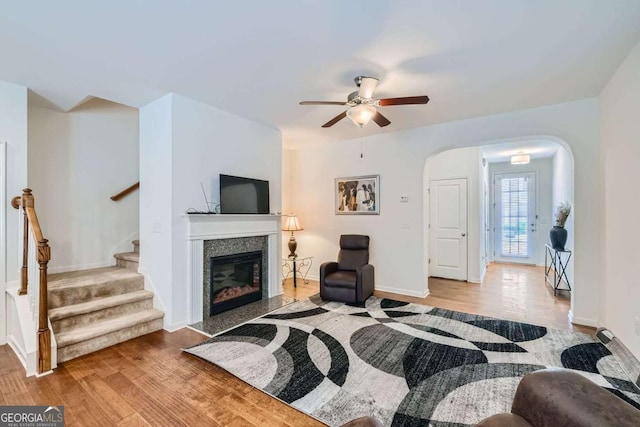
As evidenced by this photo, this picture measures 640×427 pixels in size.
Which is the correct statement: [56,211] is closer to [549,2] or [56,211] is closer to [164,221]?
[164,221]

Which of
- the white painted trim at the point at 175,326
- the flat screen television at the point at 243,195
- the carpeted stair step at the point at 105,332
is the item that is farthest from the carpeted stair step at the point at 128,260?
the flat screen television at the point at 243,195

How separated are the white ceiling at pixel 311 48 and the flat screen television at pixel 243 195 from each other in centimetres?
103

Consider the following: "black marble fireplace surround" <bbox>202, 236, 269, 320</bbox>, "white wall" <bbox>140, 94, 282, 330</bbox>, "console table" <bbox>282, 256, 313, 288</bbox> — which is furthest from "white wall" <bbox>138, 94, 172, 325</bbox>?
"console table" <bbox>282, 256, 313, 288</bbox>

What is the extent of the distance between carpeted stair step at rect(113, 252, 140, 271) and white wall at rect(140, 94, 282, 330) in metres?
0.23

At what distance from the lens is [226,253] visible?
3.93 metres

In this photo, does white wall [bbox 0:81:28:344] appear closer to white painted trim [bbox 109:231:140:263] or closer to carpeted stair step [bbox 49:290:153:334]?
carpeted stair step [bbox 49:290:153:334]

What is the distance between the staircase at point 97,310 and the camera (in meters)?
2.74

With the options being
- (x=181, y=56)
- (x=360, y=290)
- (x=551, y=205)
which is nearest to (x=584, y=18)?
(x=181, y=56)

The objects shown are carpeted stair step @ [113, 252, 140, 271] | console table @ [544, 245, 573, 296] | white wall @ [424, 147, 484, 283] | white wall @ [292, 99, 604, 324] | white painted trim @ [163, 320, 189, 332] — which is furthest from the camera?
white wall @ [424, 147, 484, 283]

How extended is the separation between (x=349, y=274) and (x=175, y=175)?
106 inches

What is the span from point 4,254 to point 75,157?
160cm

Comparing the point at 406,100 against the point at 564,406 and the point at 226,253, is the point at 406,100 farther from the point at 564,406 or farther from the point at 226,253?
the point at 226,253

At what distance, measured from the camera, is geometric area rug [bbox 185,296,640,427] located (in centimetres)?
199

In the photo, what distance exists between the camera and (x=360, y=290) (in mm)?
4074
